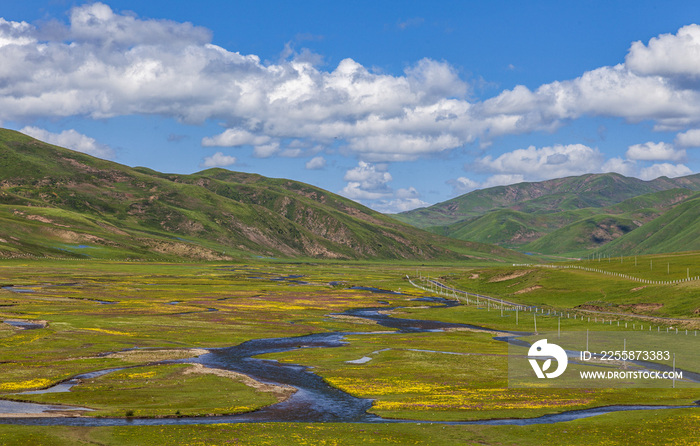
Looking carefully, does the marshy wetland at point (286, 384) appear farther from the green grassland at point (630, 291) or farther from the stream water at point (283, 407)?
the green grassland at point (630, 291)

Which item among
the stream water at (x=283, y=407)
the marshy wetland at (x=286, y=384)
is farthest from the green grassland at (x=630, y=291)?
the stream water at (x=283, y=407)

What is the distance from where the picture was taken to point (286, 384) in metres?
70.2

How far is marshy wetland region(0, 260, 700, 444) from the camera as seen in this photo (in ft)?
158

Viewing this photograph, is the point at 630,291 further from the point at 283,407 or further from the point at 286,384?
the point at 283,407

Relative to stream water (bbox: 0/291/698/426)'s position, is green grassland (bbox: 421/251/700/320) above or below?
above

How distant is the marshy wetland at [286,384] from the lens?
158 feet

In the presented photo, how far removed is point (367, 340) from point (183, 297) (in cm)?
8514

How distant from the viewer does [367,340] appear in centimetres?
10731

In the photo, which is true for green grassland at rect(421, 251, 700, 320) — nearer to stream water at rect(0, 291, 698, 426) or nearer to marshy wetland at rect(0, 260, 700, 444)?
marshy wetland at rect(0, 260, 700, 444)

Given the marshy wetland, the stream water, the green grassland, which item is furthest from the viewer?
the green grassland

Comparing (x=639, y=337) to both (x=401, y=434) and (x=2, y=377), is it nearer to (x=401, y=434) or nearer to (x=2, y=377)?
(x=401, y=434)

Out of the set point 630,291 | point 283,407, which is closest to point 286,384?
point 283,407

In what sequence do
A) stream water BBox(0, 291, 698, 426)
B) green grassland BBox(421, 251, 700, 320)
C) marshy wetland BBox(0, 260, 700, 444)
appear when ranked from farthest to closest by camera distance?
green grassland BBox(421, 251, 700, 320) < stream water BBox(0, 291, 698, 426) < marshy wetland BBox(0, 260, 700, 444)

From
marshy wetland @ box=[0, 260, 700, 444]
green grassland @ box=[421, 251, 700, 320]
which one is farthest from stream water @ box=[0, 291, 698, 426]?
green grassland @ box=[421, 251, 700, 320]
